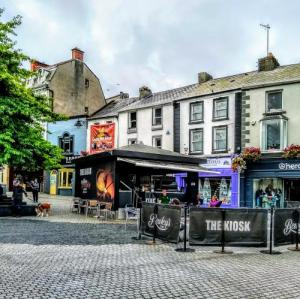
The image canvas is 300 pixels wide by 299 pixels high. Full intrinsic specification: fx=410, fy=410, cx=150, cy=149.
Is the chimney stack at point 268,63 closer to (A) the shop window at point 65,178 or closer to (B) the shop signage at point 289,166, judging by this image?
(B) the shop signage at point 289,166

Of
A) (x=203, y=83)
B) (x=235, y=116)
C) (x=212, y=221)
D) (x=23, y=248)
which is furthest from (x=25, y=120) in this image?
(x=203, y=83)

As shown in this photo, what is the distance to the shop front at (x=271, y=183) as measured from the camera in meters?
27.7

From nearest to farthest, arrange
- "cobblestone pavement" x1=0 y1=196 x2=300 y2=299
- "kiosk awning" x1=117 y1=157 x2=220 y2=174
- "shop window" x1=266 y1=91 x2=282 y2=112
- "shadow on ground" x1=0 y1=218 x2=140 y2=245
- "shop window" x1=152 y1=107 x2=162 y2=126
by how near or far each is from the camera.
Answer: "cobblestone pavement" x1=0 y1=196 x2=300 y2=299 < "shadow on ground" x1=0 y1=218 x2=140 y2=245 < "kiosk awning" x1=117 y1=157 x2=220 y2=174 < "shop window" x1=266 y1=91 x2=282 y2=112 < "shop window" x1=152 y1=107 x2=162 y2=126

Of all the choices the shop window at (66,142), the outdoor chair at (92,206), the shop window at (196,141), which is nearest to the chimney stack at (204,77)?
the shop window at (196,141)

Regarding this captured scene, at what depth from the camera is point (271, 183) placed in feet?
95.0

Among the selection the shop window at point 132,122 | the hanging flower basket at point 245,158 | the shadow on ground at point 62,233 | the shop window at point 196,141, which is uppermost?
the shop window at point 132,122

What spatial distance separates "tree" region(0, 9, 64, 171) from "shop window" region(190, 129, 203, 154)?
14.0 metres

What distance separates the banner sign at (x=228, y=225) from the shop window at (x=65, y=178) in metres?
30.3

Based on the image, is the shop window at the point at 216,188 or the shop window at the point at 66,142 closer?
the shop window at the point at 216,188

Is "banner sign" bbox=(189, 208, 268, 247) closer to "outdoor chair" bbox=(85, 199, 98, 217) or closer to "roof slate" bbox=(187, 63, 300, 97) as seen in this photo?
"outdoor chair" bbox=(85, 199, 98, 217)

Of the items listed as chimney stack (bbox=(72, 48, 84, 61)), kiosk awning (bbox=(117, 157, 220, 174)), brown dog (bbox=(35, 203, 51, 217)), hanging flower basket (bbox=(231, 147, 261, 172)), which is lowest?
brown dog (bbox=(35, 203, 51, 217))

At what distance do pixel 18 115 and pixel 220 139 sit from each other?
52.7 feet

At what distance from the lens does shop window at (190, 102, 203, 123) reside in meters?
32.5

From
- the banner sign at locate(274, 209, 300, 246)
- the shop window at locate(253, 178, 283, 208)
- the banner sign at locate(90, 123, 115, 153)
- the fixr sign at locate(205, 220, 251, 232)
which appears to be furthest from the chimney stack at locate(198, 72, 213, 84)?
the fixr sign at locate(205, 220, 251, 232)
